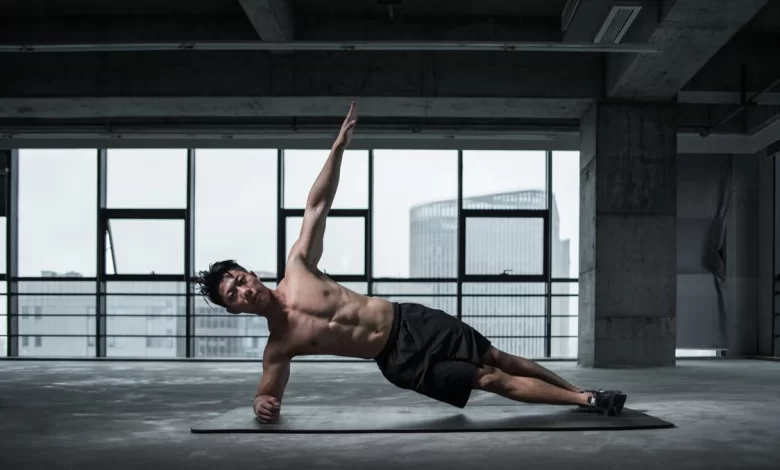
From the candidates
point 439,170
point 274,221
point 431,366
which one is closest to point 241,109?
point 274,221

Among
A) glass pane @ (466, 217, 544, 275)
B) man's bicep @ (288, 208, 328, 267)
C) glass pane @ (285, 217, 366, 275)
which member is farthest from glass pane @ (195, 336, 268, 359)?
man's bicep @ (288, 208, 328, 267)

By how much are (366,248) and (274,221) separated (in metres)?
1.27

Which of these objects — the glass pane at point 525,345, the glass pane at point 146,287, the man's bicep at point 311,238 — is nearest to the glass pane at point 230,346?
the glass pane at point 146,287

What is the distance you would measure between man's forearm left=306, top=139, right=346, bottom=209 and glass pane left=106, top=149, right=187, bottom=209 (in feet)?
24.4

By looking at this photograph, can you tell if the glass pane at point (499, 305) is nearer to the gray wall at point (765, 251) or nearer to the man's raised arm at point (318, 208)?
the gray wall at point (765, 251)

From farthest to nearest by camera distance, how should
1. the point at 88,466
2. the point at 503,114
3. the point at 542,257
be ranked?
the point at 542,257
the point at 503,114
the point at 88,466

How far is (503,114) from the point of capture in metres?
8.64

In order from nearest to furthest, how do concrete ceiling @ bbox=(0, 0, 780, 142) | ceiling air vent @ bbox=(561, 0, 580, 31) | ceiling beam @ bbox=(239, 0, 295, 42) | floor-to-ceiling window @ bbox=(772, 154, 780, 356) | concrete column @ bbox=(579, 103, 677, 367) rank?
1. ceiling beam @ bbox=(239, 0, 295, 42)
2. ceiling air vent @ bbox=(561, 0, 580, 31)
3. concrete ceiling @ bbox=(0, 0, 780, 142)
4. concrete column @ bbox=(579, 103, 677, 367)
5. floor-to-ceiling window @ bbox=(772, 154, 780, 356)

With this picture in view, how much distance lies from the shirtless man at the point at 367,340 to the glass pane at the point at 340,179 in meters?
7.04

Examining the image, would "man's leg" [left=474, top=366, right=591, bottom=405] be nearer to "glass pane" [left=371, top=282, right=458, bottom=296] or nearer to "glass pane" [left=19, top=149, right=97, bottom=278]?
"glass pane" [left=371, top=282, right=458, bottom=296]

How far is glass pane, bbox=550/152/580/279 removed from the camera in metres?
10.6

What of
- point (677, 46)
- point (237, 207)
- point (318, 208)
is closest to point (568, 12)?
point (677, 46)

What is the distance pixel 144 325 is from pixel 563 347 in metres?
5.60

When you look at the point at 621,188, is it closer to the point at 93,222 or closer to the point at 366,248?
the point at 366,248
